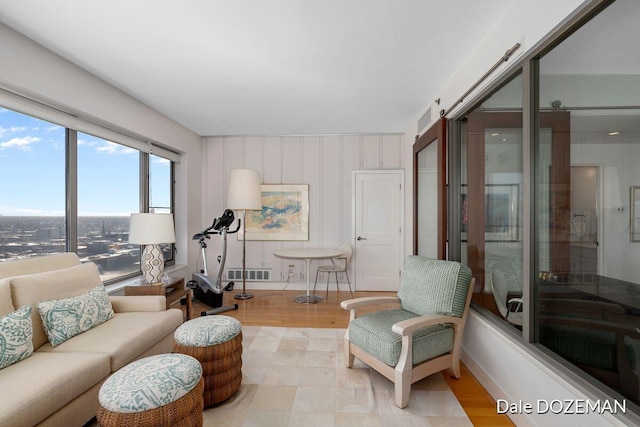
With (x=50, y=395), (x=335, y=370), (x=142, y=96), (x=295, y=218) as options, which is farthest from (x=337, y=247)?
(x=50, y=395)

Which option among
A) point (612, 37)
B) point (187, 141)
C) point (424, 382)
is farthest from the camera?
point (187, 141)

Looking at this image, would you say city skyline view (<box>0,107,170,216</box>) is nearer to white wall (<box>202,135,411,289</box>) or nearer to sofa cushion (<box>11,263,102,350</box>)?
sofa cushion (<box>11,263,102,350</box>)

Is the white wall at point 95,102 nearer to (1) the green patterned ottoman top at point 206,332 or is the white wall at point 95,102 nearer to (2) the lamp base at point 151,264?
(2) the lamp base at point 151,264

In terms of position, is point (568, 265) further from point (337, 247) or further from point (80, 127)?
point (80, 127)

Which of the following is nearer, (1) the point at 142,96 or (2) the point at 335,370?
(2) the point at 335,370

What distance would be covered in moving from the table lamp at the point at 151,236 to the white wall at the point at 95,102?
1132mm

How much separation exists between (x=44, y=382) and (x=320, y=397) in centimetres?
158

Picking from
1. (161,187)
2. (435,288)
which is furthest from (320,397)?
(161,187)

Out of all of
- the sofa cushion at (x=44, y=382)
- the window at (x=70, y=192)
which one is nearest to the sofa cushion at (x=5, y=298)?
the sofa cushion at (x=44, y=382)

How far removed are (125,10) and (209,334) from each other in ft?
7.26

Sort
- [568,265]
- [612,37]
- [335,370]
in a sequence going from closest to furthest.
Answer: [612,37], [568,265], [335,370]

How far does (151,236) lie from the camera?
9.53 ft

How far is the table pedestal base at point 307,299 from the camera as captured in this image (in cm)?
433

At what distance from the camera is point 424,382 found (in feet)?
7.51
